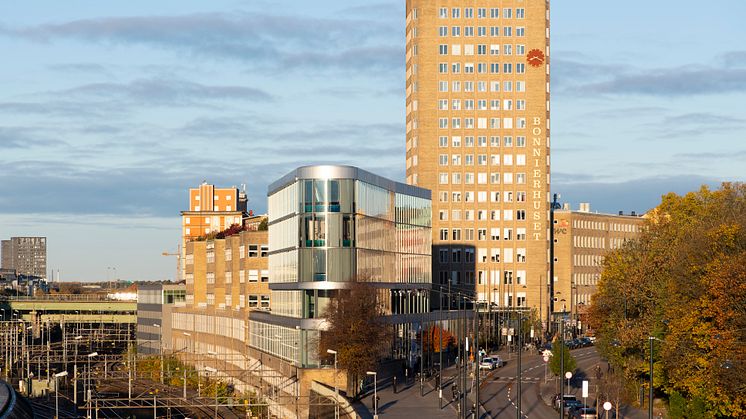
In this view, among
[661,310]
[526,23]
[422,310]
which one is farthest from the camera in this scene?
[526,23]

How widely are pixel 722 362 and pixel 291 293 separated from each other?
4735 centimetres

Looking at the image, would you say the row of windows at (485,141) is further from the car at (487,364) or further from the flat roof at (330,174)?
the flat roof at (330,174)

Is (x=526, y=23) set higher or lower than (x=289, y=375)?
higher

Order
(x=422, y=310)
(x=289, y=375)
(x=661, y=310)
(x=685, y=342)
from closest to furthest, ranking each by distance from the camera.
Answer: (x=685, y=342) → (x=661, y=310) → (x=289, y=375) → (x=422, y=310)

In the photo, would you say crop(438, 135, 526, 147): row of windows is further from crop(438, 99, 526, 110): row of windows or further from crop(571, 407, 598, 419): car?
crop(571, 407, 598, 419): car

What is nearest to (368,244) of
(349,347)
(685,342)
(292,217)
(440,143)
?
(292,217)

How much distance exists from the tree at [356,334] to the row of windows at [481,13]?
110 m

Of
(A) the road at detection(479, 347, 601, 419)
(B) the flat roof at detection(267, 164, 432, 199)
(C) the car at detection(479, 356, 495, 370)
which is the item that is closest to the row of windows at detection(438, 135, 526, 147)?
(A) the road at detection(479, 347, 601, 419)

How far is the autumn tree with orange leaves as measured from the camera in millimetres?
71562

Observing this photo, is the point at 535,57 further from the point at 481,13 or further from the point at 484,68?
the point at 481,13

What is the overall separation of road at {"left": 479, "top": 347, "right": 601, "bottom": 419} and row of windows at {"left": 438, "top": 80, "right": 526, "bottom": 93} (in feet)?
207

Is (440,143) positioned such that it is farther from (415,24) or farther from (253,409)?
Answer: (253,409)

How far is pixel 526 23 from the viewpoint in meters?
198

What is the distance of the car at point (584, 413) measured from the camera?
83656 mm
